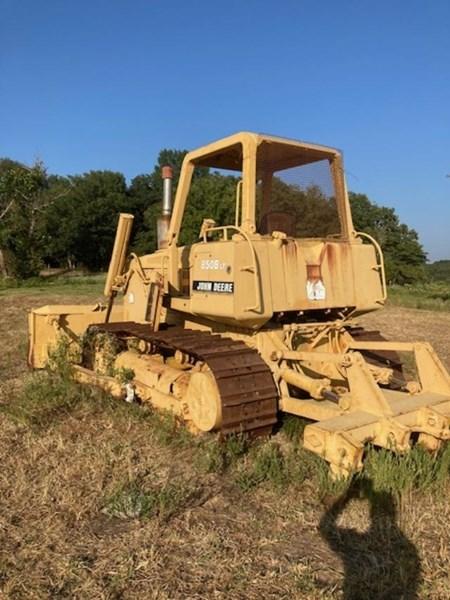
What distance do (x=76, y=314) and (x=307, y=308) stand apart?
3.44 meters

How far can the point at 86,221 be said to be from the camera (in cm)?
5303

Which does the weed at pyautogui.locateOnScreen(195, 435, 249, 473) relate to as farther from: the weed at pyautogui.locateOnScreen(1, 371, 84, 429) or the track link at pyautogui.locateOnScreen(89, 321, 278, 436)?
the weed at pyautogui.locateOnScreen(1, 371, 84, 429)

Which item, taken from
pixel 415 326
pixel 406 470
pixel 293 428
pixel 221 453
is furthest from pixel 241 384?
pixel 415 326

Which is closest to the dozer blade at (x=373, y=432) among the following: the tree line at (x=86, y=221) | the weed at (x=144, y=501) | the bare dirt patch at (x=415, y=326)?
the weed at (x=144, y=501)

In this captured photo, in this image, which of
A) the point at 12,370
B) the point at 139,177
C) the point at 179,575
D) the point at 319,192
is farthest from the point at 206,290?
the point at 139,177

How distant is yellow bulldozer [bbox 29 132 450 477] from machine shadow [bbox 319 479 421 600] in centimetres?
26

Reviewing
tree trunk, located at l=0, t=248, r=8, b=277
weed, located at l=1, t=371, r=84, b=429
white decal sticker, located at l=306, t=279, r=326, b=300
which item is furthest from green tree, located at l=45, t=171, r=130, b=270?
white decal sticker, located at l=306, t=279, r=326, b=300

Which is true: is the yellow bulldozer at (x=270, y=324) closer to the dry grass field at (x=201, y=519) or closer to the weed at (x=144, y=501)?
the dry grass field at (x=201, y=519)

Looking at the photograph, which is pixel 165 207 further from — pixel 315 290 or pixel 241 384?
pixel 241 384

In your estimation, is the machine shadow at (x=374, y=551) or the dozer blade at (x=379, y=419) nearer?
the machine shadow at (x=374, y=551)

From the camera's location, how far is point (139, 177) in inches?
2317

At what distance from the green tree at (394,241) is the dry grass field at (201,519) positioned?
46417mm

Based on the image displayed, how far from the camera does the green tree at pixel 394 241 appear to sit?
52.0m

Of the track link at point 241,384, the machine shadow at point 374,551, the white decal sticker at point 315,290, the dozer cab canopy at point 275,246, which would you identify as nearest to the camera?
the machine shadow at point 374,551
